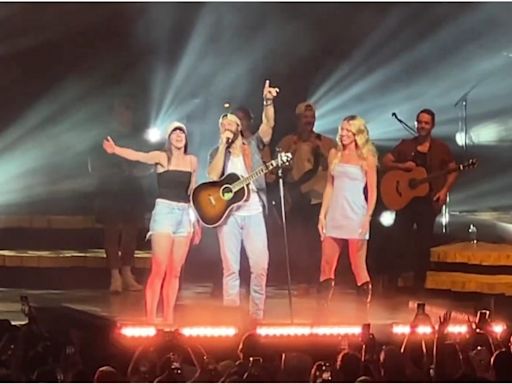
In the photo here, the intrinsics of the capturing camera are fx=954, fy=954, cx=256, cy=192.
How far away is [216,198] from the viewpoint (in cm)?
273

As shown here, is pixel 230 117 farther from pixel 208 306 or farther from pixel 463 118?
pixel 463 118

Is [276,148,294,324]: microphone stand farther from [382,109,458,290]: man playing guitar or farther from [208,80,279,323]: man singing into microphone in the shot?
[382,109,458,290]: man playing guitar

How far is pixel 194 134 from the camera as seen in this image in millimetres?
2719

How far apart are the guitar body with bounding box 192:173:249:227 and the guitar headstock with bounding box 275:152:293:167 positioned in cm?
12

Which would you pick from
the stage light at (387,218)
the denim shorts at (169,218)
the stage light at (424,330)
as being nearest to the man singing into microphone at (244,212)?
the denim shorts at (169,218)

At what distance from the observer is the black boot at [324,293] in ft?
9.01

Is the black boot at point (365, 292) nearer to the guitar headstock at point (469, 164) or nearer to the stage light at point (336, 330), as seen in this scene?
the stage light at point (336, 330)

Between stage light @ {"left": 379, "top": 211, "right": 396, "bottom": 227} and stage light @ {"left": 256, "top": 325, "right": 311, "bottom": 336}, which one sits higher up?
stage light @ {"left": 379, "top": 211, "right": 396, "bottom": 227}

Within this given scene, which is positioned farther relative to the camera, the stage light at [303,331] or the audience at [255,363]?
the stage light at [303,331]

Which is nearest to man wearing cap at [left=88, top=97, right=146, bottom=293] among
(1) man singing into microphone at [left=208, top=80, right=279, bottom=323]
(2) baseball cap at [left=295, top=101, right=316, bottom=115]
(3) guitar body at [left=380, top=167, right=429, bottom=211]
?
(1) man singing into microphone at [left=208, top=80, right=279, bottom=323]

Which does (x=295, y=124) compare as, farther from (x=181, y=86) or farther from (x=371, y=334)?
(x=371, y=334)

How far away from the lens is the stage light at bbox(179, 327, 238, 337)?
271 cm

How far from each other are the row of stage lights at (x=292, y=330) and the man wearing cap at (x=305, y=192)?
5.0 inches

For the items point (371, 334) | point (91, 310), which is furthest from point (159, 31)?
point (371, 334)
